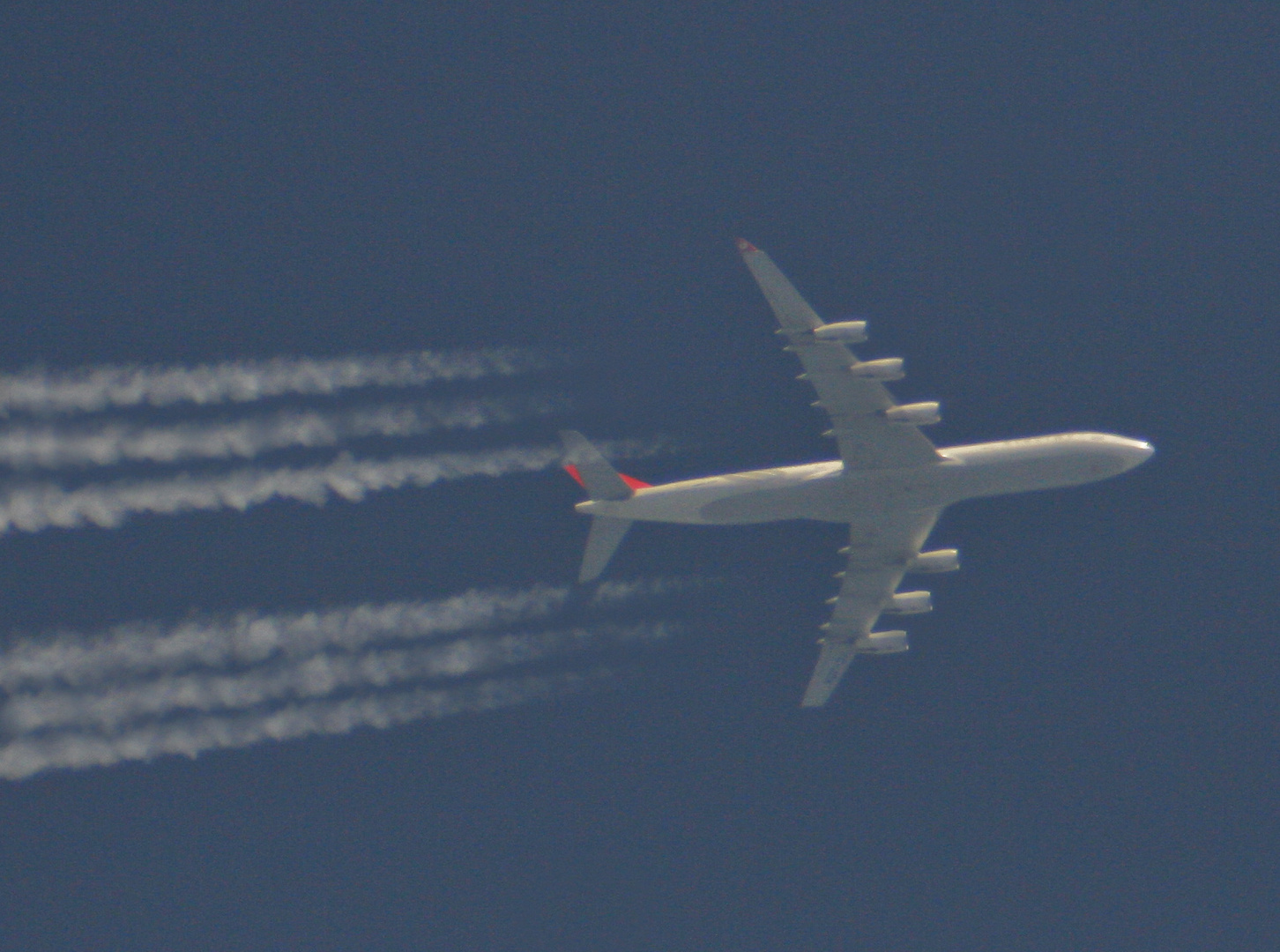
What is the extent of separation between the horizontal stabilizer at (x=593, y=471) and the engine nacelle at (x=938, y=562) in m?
12.7

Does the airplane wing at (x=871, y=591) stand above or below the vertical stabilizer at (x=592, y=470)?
below

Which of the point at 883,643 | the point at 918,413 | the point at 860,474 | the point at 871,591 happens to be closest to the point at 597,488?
the point at 860,474

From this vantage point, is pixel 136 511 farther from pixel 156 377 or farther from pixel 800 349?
pixel 800 349

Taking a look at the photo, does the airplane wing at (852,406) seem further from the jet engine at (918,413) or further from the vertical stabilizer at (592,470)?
the vertical stabilizer at (592,470)

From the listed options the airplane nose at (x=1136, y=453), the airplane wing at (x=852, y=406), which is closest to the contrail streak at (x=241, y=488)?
the airplane wing at (x=852, y=406)

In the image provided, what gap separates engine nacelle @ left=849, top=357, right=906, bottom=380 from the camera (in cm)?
4519

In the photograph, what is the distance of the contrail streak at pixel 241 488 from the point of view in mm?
44844

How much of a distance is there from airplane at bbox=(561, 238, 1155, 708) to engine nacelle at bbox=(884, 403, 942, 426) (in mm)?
33

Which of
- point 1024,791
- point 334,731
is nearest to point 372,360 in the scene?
point 334,731

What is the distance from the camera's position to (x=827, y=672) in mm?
54000

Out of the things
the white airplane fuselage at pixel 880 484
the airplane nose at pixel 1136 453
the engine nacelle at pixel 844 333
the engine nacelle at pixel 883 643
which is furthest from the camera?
the engine nacelle at pixel 883 643

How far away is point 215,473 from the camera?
47.8 m

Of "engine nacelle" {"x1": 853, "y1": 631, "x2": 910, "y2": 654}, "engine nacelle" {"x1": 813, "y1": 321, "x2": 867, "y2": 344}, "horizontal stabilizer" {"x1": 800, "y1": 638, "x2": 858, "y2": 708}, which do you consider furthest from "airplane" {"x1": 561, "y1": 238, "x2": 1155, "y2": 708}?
"horizontal stabilizer" {"x1": 800, "y1": 638, "x2": 858, "y2": 708}

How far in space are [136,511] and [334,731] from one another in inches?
448
